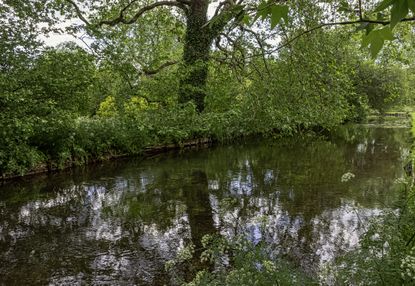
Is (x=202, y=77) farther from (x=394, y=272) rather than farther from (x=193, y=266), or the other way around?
(x=394, y=272)

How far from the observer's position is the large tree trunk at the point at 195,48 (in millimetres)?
15500

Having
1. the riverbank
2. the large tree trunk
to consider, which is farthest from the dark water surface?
the large tree trunk

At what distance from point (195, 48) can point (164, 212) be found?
979cm

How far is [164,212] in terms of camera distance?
24.9ft

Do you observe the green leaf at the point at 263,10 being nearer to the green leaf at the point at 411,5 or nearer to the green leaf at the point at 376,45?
the green leaf at the point at 376,45

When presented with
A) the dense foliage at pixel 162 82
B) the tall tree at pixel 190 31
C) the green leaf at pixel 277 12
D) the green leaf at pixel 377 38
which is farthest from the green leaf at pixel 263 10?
the tall tree at pixel 190 31

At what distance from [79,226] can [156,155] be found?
26.3 feet

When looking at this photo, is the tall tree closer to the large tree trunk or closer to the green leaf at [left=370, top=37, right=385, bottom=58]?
the large tree trunk

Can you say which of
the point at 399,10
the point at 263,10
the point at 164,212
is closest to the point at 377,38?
the point at 399,10

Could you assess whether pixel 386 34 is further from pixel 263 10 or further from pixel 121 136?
pixel 121 136

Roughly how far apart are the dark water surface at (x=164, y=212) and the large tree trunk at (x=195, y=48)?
13.1 feet

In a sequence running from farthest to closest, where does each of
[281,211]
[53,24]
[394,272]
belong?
1. [53,24]
2. [281,211]
3. [394,272]

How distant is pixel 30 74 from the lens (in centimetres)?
986

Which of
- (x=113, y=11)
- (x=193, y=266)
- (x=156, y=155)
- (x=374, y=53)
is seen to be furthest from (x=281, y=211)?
(x=113, y=11)
